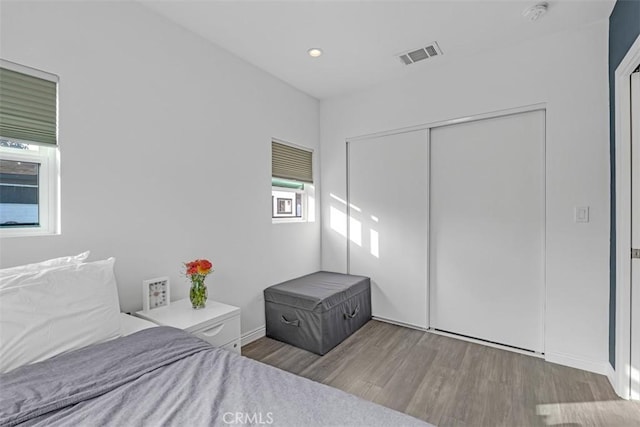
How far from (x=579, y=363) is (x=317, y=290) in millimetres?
2143

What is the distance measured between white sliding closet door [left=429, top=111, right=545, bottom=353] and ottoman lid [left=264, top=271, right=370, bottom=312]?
33.1 inches

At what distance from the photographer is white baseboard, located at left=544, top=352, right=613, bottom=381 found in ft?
7.34

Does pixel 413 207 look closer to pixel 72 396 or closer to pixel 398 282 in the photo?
pixel 398 282

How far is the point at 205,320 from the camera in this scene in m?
1.94

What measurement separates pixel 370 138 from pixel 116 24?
2.46m

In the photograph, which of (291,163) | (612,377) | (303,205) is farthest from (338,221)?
(612,377)

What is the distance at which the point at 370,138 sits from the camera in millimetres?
3482

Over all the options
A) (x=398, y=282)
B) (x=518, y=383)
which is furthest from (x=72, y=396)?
(x=398, y=282)

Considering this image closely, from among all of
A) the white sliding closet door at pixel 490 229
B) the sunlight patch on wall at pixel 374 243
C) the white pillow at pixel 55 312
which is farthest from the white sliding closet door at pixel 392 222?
the white pillow at pixel 55 312

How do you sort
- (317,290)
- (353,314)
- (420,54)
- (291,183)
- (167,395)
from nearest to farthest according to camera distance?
(167,395) → (420,54) → (317,290) → (353,314) → (291,183)

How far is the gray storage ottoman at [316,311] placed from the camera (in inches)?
104

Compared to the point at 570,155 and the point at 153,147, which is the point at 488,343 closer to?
the point at 570,155

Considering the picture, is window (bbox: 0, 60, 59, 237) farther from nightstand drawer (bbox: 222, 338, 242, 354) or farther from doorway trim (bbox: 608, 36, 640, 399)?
doorway trim (bbox: 608, 36, 640, 399)

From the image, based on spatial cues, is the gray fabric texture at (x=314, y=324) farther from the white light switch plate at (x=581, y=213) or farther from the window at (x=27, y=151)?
the white light switch plate at (x=581, y=213)
